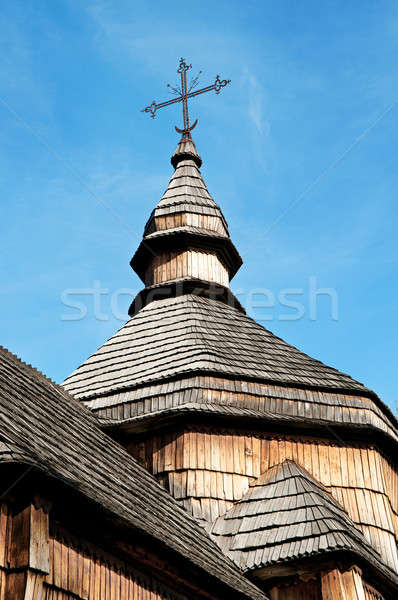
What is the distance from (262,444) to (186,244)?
677 centimetres

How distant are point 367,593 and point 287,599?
1.05 meters

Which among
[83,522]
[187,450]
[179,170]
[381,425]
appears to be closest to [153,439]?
[187,450]

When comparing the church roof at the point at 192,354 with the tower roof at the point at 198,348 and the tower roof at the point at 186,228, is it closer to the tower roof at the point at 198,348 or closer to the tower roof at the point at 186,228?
the tower roof at the point at 198,348

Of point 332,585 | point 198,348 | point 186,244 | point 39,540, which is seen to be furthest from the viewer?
point 186,244

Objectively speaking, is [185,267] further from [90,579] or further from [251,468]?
[90,579]

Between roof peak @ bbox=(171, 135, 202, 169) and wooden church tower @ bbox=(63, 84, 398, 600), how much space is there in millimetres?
6488

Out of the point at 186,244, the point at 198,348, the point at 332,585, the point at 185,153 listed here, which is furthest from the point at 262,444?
the point at 185,153

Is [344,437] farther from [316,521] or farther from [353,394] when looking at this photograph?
[316,521]

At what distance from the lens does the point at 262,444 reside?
546 inches

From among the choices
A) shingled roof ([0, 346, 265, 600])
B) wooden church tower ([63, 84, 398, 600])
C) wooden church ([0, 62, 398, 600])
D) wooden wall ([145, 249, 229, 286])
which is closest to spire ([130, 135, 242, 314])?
wooden wall ([145, 249, 229, 286])

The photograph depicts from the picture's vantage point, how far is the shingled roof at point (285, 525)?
11.4 meters

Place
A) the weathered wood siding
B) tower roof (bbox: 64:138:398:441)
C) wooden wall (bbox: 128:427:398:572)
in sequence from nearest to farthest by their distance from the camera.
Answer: the weathered wood siding → wooden wall (bbox: 128:427:398:572) → tower roof (bbox: 64:138:398:441)

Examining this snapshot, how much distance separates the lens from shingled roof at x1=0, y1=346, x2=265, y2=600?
868 centimetres

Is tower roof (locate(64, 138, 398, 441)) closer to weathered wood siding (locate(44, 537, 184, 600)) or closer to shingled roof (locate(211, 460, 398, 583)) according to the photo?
shingled roof (locate(211, 460, 398, 583))
